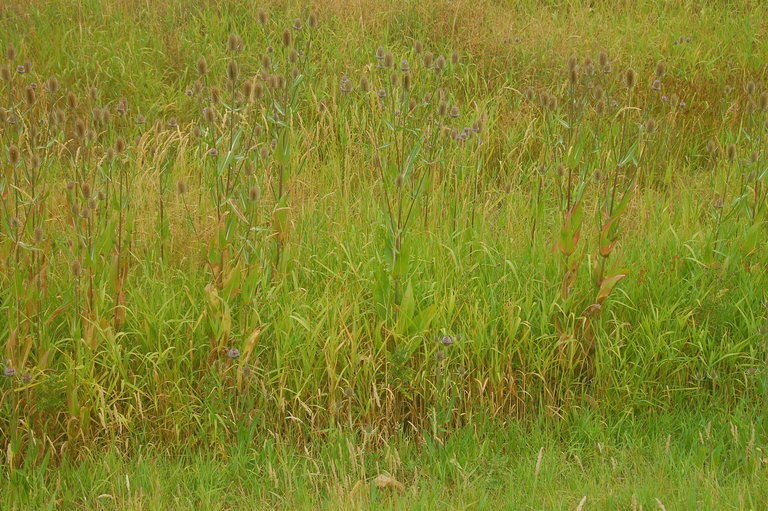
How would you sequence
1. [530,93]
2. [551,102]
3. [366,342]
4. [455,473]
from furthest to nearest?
[530,93]
[551,102]
[366,342]
[455,473]

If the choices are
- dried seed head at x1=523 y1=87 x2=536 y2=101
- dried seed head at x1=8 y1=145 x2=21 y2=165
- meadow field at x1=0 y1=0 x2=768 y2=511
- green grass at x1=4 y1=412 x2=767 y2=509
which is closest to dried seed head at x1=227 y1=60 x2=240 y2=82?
meadow field at x1=0 y1=0 x2=768 y2=511

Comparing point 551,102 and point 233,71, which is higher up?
point 233,71

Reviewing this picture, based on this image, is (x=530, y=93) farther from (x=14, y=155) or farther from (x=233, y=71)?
(x=14, y=155)

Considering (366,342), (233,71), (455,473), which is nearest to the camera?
(455,473)

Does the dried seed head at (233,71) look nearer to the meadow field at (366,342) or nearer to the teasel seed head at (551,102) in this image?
the meadow field at (366,342)

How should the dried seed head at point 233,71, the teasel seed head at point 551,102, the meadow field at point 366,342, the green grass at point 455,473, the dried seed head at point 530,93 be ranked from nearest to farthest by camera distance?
the green grass at point 455,473
the meadow field at point 366,342
the dried seed head at point 233,71
the teasel seed head at point 551,102
the dried seed head at point 530,93

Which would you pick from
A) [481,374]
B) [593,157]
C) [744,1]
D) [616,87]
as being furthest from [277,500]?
[744,1]

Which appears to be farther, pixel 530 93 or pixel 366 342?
pixel 530 93

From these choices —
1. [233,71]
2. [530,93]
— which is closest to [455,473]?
[233,71]

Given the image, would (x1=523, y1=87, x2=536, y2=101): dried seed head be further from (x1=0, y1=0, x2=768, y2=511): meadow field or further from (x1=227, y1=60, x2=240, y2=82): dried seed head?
(x1=227, y1=60, x2=240, y2=82): dried seed head

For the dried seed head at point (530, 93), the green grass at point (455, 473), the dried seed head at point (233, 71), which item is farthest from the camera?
the dried seed head at point (530, 93)

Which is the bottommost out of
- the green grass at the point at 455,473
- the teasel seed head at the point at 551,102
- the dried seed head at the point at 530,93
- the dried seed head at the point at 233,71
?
the green grass at the point at 455,473

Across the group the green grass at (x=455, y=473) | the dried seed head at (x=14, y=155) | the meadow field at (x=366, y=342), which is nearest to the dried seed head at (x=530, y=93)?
the meadow field at (x=366, y=342)

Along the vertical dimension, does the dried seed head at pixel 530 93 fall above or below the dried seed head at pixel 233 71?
below
